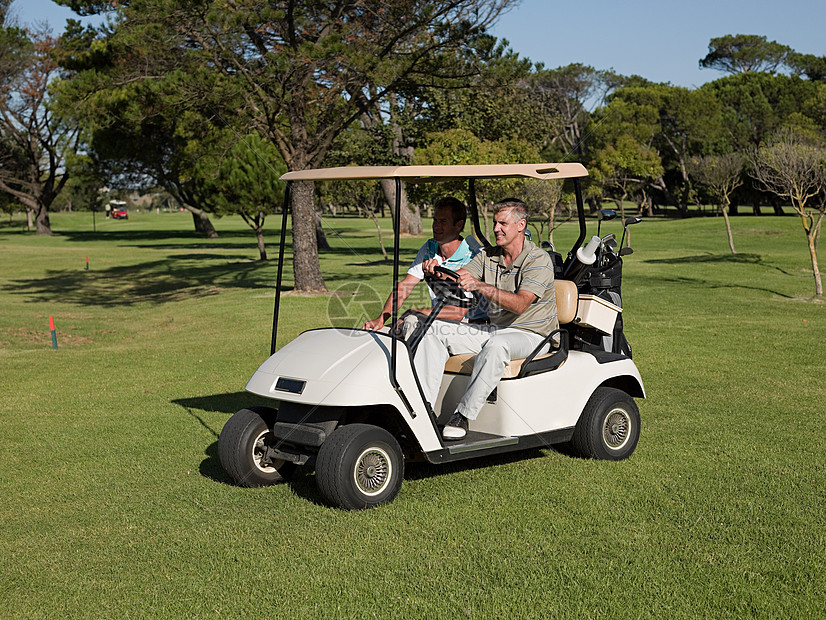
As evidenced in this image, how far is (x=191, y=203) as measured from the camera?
50781mm

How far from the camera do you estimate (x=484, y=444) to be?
5.40 meters

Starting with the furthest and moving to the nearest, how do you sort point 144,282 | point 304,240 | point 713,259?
point 713,259
point 144,282
point 304,240

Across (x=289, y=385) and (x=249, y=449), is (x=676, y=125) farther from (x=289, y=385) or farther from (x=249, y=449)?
(x=289, y=385)

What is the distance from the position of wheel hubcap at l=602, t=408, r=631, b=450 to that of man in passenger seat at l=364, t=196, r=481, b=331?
122 cm

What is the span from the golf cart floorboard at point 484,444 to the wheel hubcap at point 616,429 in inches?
16.3

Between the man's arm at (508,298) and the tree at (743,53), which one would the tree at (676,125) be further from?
the man's arm at (508,298)

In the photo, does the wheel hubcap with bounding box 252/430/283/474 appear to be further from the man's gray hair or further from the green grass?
the man's gray hair

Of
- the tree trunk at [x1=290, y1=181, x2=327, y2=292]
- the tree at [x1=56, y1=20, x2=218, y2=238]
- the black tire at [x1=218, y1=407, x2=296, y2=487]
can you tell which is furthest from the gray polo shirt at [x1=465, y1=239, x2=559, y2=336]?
the tree trunk at [x1=290, y1=181, x2=327, y2=292]

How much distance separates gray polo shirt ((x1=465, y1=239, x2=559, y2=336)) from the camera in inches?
229

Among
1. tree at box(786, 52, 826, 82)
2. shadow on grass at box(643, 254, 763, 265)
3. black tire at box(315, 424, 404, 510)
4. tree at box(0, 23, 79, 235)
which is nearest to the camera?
black tire at box(315, 424, 404, 510)

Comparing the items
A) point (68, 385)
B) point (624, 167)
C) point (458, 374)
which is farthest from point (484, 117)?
point (458, 374)

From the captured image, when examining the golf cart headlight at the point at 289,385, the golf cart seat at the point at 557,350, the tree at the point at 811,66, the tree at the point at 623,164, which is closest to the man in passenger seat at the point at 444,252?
the golf cart seat at the point at 557,350

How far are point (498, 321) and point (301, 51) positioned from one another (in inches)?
424

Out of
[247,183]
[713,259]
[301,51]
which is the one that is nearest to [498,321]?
[301,51]
